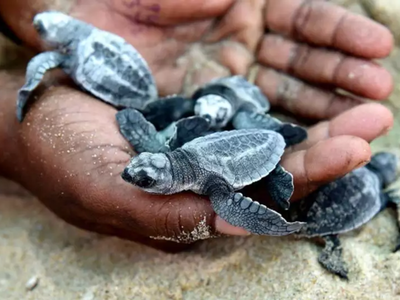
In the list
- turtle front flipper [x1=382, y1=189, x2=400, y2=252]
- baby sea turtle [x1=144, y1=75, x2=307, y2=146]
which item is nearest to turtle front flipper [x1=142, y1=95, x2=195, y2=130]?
baby sea turtle [x1=144, y1=75, x2=307, y2=146]

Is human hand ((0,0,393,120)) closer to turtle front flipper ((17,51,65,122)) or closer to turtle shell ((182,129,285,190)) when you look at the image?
turtle front flipper ((17,51,65,122))

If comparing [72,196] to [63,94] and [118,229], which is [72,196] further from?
[63,94]

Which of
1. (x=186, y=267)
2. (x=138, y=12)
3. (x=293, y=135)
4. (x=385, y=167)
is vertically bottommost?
(x=186, y=267)

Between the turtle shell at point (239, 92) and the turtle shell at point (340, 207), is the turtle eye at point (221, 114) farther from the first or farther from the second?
the turtle shell at point (340, 207)

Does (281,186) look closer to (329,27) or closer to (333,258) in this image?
(333,258)

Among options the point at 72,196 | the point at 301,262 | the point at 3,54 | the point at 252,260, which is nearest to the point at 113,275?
the point at 72,196

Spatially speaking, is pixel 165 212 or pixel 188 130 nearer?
pixel 165 212

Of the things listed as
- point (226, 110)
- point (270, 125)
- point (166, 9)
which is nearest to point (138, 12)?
point (166, 9)
